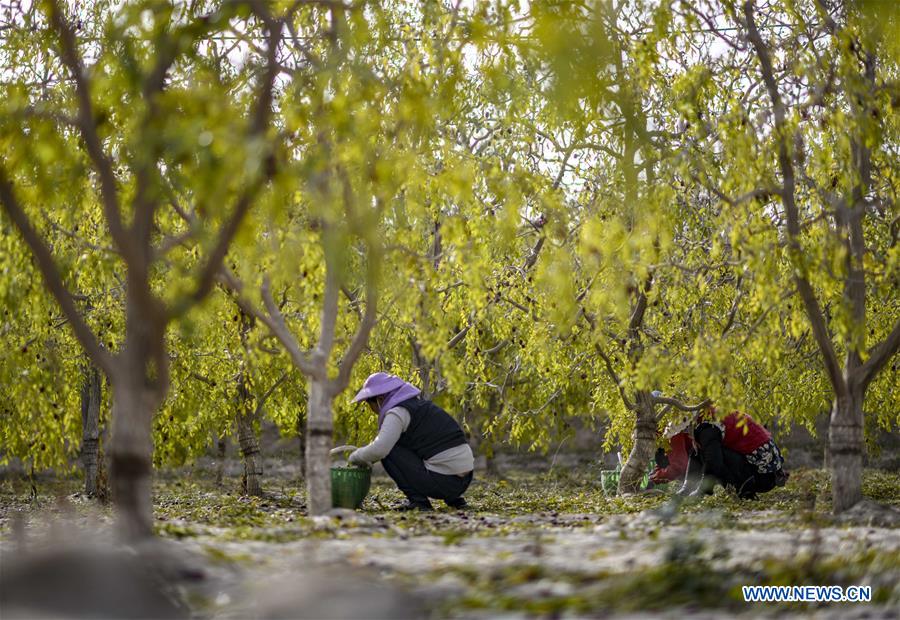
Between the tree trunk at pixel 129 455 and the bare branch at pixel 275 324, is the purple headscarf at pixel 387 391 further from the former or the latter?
the tree trunk at pixel 129 455

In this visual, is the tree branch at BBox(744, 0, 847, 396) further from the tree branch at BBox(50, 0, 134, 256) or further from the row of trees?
the tree branch at BBox(50, 0, 134, 256)

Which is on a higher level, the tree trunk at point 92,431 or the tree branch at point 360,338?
the tree branch at point 360,338

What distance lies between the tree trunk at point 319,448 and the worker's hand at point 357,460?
1859 millimetres

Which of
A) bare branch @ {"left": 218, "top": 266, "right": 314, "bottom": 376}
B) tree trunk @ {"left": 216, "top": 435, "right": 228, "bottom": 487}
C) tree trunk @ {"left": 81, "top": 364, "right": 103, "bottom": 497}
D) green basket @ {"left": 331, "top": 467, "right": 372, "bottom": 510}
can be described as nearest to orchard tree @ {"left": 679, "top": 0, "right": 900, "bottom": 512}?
bare branch @ {"left": 218, "top": 266, "right": 314, "bottom": 376}

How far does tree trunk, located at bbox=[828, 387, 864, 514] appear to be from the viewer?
317 inches

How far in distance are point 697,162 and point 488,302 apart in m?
3.92

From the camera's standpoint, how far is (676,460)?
492 inches

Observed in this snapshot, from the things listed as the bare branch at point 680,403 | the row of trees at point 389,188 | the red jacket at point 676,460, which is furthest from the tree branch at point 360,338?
the red jacket at point 676,460

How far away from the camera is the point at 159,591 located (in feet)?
13.8

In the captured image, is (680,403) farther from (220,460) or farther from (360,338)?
(220,460)

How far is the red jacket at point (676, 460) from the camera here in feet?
39.8

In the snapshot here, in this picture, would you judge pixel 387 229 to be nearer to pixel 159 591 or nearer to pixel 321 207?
pixel 321 207

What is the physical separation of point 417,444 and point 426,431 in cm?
15

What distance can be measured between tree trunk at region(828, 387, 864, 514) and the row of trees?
2 centimetres
